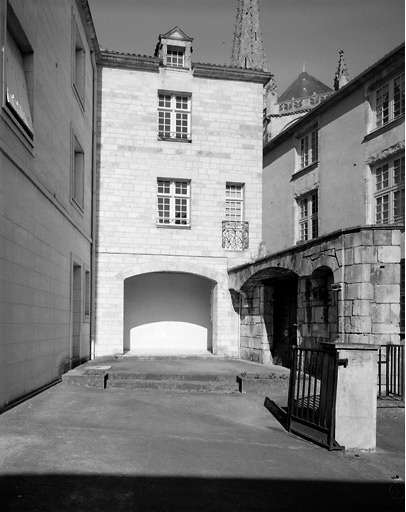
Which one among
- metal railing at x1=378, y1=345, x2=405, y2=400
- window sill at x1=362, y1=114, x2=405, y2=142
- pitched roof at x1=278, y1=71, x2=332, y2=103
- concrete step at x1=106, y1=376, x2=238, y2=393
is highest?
pitched roof at x1=278, y1=71, x2=332, y2=103

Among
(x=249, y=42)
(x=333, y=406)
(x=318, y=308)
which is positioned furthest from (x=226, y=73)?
(x=249, y=42)

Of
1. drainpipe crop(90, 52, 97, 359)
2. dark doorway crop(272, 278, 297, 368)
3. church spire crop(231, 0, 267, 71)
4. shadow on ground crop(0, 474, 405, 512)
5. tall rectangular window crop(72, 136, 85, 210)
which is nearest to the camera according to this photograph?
shadow on ground crop(0, 474, 405, 512)

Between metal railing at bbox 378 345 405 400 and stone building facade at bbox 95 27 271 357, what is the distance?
25.0ft

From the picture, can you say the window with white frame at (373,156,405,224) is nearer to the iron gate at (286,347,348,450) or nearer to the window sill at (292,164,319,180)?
the window sill at (292,164,319,180)

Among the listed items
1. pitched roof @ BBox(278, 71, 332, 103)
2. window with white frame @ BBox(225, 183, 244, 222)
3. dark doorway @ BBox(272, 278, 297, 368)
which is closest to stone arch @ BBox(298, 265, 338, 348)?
dark doorway @ BBox(272, 278, 297, 368)

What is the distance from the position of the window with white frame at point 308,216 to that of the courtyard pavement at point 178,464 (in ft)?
36.8

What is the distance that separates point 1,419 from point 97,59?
1291 centimetres

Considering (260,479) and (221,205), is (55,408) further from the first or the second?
(221,205)

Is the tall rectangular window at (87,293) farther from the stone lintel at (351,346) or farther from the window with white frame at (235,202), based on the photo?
the stone lintel at (351,346)

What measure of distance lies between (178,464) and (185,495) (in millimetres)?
915

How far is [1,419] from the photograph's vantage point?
729cm

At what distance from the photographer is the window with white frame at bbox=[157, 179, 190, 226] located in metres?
17.7

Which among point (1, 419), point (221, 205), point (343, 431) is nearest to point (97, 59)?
point (221, 205)

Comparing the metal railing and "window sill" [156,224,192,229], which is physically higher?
"window sill" [156,224,192,229]
